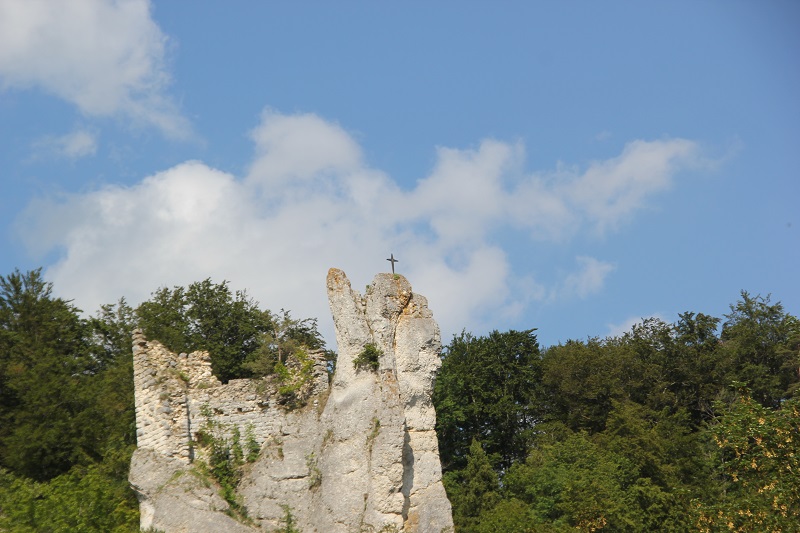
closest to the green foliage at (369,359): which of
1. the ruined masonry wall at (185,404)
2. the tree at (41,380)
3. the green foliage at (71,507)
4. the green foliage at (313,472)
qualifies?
the ruined masonry wall at (185,404)

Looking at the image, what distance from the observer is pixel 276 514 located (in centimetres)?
2642

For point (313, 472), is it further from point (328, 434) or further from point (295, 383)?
point (295, 383)

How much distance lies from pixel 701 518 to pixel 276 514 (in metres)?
10.9

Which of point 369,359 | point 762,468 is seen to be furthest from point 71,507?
point 762,468

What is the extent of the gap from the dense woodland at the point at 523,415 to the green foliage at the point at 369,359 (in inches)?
93.7

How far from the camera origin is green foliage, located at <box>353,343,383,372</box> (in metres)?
26.6

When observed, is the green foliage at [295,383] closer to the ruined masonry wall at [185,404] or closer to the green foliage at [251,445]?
the ruined masonry wall at [185,404]

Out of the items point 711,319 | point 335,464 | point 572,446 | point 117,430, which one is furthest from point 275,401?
point 711,319

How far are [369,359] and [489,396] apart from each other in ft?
73.3

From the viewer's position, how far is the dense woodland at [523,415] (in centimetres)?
2864

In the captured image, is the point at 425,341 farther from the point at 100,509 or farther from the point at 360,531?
the point at 100,509

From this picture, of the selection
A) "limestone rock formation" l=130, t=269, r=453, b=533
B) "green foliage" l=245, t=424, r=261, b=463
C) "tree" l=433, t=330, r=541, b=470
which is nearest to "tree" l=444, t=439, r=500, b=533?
"tree" l=433, t=330, r=541, b=470

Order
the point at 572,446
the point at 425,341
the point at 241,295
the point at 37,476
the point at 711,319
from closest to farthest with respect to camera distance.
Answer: the point at 425,341 < the point at 37,476 < the point at 572,446 < the point at 241,295 < the point at 711,319

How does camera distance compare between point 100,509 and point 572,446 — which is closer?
point 100,509
